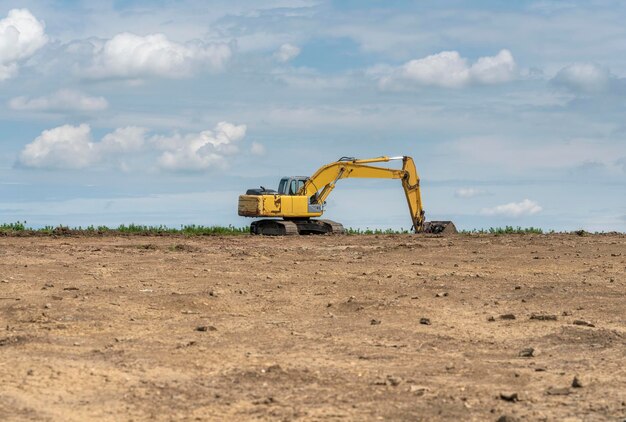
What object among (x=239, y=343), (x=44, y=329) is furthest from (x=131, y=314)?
(x=239, y=343)

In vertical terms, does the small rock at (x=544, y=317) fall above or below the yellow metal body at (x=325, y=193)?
below

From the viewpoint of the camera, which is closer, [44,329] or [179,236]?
[44,329]

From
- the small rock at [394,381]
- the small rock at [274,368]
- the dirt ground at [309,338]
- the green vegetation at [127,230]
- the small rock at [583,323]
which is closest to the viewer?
the dirt ground at [309,338]

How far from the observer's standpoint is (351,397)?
870 centimetres

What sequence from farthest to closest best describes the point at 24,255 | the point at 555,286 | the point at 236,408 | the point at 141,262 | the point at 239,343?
the point at 24,255 → the point at 141,262 → the point at 555,286 → the point at 239,343 → the point at 236,408

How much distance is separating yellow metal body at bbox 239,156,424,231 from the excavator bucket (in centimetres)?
24

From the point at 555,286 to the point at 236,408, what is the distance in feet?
33.8

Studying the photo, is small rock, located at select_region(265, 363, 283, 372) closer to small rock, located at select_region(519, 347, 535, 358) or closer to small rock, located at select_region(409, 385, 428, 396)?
small rock, located at select_region(409, 385, 428, 396)

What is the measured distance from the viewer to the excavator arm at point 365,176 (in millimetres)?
35344

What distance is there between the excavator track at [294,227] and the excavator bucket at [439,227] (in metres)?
3.06

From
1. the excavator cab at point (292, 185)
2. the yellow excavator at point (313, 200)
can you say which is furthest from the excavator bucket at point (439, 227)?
the excavator cab at point (292, 185)

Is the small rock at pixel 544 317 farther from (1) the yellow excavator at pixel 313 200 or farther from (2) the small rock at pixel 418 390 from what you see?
(1) the yellow excavator at pixel 313 200

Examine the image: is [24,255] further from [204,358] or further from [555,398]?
[555,398]

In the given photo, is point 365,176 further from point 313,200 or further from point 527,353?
point 527,353
